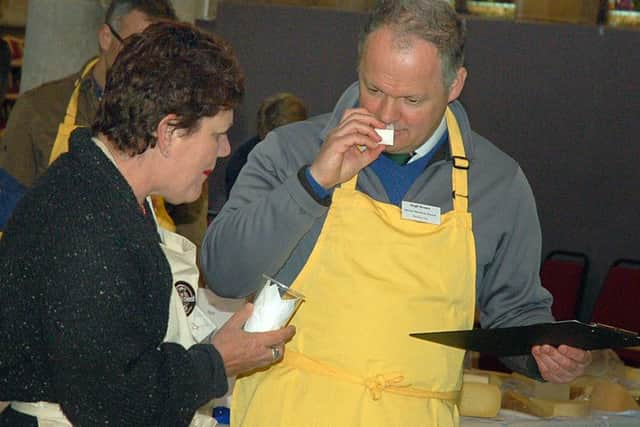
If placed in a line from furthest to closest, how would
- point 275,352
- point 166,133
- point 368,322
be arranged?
point 368,322, point 275,352, point 166,133

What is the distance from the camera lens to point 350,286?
8.28 feet

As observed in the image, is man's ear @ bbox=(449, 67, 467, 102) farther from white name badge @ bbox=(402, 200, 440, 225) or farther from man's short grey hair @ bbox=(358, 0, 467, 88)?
white name badge @ bbox=(402, 200, 440, 225)

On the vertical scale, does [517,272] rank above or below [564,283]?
above

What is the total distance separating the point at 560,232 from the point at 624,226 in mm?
414

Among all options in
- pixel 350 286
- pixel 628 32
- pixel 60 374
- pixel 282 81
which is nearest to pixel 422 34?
pixel 350 286

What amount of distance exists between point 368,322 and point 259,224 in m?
0.33

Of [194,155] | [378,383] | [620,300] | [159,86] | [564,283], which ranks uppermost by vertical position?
[159,86]

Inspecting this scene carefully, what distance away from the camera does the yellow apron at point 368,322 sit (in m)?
2.52

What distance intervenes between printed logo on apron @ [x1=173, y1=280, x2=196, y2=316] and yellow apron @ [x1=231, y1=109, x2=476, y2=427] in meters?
0.24

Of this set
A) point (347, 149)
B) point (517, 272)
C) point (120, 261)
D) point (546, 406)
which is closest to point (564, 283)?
point (546, 406)

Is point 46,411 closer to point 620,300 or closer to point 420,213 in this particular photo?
point 420,213

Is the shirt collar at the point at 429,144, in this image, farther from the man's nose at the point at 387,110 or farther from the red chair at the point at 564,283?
the red chair at the point at 564,283

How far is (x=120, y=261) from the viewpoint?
1955 millimetres

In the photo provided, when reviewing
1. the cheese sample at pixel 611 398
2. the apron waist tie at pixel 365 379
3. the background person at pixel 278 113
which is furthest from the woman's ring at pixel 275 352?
the background person at pixel 278 113
